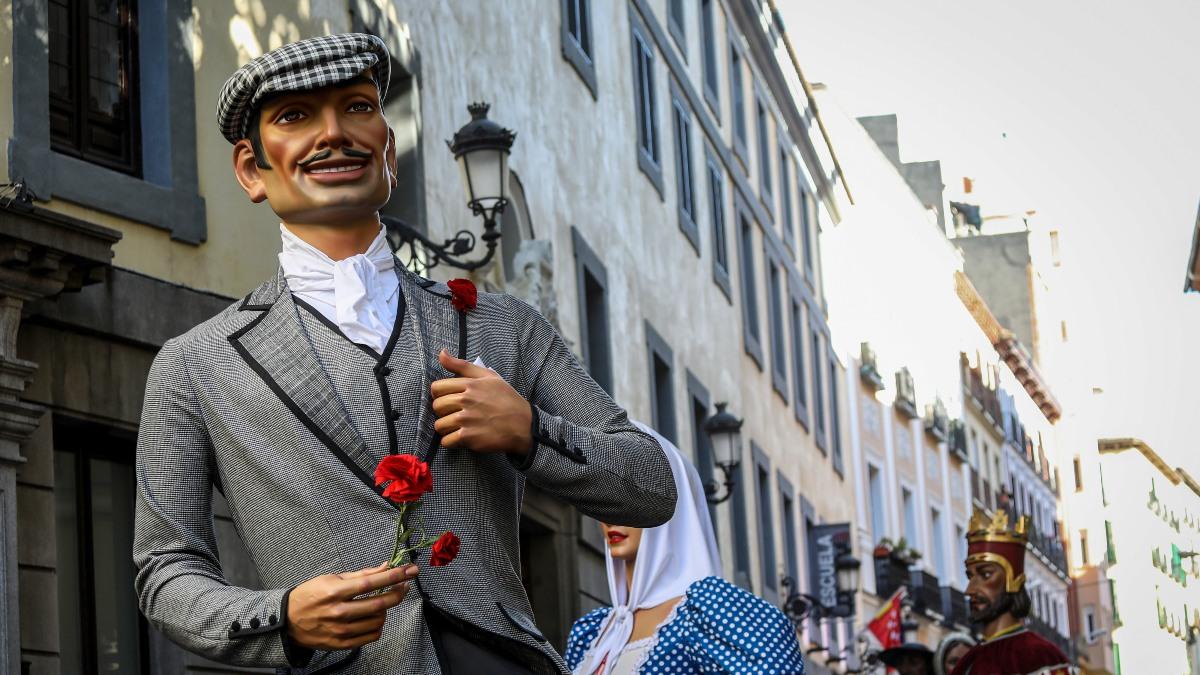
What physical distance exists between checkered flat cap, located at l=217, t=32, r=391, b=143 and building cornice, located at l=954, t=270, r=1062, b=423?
181ft

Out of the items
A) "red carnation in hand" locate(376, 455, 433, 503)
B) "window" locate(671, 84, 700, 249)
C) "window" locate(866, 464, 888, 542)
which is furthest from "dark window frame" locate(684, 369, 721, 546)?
"red carnation in hand" locate(376, 455, 433, 503)

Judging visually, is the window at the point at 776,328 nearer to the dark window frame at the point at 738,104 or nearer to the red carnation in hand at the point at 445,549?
the dark window frame at the point at 738,104

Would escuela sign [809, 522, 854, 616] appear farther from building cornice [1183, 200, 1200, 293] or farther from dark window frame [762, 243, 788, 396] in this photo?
building cornice [1183, 200, 1200, 293]

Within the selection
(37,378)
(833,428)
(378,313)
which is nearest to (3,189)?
(37,378)

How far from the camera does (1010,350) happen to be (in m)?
66.3

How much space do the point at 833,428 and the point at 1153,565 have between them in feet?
223

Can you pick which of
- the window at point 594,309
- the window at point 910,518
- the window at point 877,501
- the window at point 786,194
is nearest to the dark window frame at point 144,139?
the window at point 594,309

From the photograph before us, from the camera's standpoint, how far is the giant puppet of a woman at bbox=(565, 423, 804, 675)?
23.1 feet

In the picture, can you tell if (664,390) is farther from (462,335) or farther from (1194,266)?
(1194,266)

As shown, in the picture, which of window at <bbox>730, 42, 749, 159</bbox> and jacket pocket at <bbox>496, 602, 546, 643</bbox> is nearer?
jacket pocket at <bbox>496, 602, 546, 643</bbox>

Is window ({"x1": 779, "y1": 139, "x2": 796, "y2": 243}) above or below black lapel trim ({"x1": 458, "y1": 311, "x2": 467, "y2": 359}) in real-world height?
above

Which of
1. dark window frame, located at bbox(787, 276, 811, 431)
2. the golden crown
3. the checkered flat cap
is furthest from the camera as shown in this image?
dark window frame, located at bbox(787, 276, 811, 431)

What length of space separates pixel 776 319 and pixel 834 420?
18.1 ft

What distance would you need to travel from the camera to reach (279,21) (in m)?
11.7
